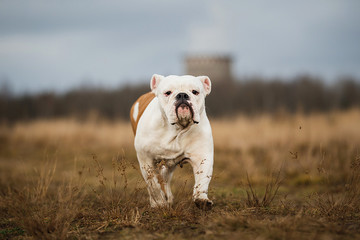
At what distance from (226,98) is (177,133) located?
80.0 feet

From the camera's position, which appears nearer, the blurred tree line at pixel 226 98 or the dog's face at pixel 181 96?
the dog's face at pixel 181 96

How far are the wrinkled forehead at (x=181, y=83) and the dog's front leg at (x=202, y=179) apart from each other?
2.53 ft

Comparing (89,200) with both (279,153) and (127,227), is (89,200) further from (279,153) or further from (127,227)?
(279,153)

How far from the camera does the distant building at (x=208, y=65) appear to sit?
4131cm

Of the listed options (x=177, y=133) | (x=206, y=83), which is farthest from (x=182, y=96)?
(x=206, y=83)

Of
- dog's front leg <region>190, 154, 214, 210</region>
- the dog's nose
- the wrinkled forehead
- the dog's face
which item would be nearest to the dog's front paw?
dog's front leg <region>190, 154, 214, 210</region>

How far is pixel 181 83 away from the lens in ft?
13.9

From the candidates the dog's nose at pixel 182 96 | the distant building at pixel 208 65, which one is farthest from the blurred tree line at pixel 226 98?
the dog's nose at pixel 182 96

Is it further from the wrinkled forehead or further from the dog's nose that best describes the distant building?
the dog's nose

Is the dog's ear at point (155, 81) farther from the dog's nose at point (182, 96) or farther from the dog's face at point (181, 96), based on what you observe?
the dog's nose at point (182, 96)

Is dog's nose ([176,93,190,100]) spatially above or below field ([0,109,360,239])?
above

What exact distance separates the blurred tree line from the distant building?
928 cm

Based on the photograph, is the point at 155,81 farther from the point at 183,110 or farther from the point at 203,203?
the point at 203,203

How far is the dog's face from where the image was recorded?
401 centimetres
